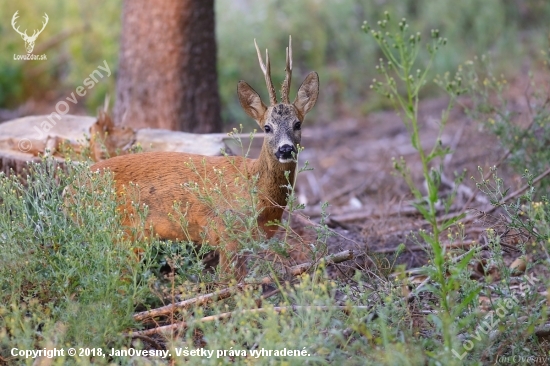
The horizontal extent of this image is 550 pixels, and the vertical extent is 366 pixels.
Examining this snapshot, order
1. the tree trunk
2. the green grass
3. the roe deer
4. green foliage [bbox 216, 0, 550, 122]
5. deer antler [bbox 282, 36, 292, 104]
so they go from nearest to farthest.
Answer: the green grass
deer antler [bbox 282, 36, 292, 104]
the roe deer
the tree trunk
green foliage [bbox 216, 0, 550, 122]

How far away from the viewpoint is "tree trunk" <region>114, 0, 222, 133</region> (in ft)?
24.2

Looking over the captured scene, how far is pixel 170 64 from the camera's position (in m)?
7.40

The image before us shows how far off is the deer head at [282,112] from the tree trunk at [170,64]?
2.33 m

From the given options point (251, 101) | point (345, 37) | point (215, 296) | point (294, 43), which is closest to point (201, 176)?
point (251, 101)

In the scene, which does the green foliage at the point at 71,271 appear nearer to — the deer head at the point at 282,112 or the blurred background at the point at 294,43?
the deer head at the point at 282,112

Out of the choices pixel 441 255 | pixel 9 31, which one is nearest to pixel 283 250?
pixel 441 255

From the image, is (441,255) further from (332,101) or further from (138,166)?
(332,101)

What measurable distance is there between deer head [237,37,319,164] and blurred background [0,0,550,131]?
619 cm

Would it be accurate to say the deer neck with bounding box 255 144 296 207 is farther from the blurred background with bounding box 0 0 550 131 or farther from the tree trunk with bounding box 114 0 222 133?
the blurred background with bounding box 0 0 550 131

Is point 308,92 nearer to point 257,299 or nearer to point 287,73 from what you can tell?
point 287,73

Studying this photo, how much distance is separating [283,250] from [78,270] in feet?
3.73

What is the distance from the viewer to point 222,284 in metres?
4.36

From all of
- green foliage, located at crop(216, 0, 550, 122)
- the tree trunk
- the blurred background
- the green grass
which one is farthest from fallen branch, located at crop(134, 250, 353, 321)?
green foliage, located at crop(216, 0, 550, 122)

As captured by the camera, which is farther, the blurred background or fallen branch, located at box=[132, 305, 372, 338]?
the blurred background
